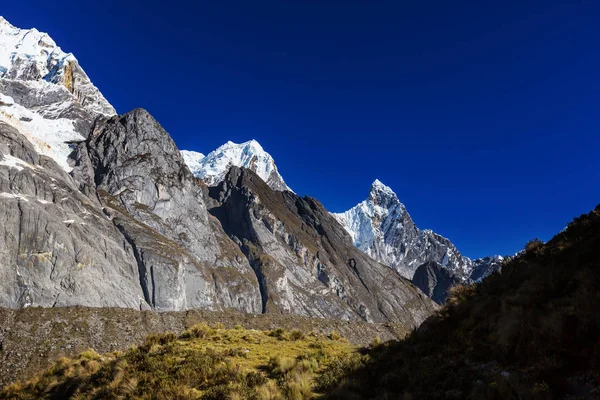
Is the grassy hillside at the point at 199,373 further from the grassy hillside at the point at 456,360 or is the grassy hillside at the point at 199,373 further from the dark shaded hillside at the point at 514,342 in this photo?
the dark shaded hillside at the point at 514,342

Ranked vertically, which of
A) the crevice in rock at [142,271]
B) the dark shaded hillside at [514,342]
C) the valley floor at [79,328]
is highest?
the crevice in rock at [142,271]

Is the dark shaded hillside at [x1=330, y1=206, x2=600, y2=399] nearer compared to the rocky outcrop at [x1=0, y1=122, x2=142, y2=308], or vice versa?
the dark shaded hillside at [x1=330, y1=206, x2=600, y2=399]

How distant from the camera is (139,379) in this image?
48.8 feet

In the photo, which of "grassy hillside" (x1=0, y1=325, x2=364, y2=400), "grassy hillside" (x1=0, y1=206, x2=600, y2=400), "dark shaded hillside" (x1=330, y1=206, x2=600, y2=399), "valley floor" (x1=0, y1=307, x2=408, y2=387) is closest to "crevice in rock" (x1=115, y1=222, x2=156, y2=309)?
"valley floor" (x1=0, y1=307, x2=408, y2=387)

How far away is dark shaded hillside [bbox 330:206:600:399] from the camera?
8703 millimetres

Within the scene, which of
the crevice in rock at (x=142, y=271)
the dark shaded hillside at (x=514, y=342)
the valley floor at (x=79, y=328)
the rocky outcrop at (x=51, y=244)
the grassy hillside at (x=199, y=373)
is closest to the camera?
the dark shaded hillside at (x=514, y=342)

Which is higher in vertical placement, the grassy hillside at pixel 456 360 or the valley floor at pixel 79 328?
the valley floor at pixel 79 328

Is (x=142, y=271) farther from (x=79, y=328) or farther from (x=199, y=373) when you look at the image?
(x=199, y=373)

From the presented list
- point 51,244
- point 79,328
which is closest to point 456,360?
point 79,328

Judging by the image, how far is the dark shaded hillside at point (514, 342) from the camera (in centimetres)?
870

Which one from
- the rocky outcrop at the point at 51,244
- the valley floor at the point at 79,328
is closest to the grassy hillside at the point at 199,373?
the valley floor at the point at 79,328

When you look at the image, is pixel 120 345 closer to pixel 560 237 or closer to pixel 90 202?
pixel 560 237

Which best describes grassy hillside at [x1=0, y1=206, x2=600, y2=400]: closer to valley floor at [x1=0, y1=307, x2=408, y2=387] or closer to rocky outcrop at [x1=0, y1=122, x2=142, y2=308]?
valley floor at [x1=0, y1=307, x2=408, y2=387]

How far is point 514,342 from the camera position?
1061 cm
